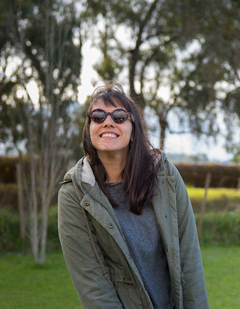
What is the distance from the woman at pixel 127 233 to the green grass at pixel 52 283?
2.92 metres

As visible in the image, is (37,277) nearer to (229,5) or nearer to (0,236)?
(0,236)

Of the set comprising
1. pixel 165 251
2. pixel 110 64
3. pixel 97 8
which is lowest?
pixel 165 251

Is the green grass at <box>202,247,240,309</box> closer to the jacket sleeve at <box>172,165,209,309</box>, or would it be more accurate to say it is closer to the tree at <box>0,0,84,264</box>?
the tree at <box>0,0,84,264</box>

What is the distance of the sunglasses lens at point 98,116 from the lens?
1.95 metres

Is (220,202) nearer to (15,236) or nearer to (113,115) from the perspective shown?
(15,236)

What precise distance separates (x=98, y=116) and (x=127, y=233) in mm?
597

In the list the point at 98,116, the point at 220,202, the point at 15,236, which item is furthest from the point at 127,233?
the point at 220,202

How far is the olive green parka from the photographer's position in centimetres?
173

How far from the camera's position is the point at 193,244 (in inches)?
73.0

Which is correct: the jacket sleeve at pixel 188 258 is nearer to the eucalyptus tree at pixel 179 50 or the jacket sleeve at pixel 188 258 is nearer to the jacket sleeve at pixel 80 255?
the jacket sleeve at pixel 80 255

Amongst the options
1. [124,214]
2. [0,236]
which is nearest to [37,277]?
[0,236]

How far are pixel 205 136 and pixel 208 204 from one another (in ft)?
6.00

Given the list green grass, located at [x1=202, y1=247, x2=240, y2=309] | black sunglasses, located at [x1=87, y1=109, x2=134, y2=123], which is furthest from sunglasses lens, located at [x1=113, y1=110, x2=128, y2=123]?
green grass, located at [x1=202, y1=247, x2=240, y2=309]

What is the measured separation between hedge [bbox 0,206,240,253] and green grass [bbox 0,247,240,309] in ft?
1.39
